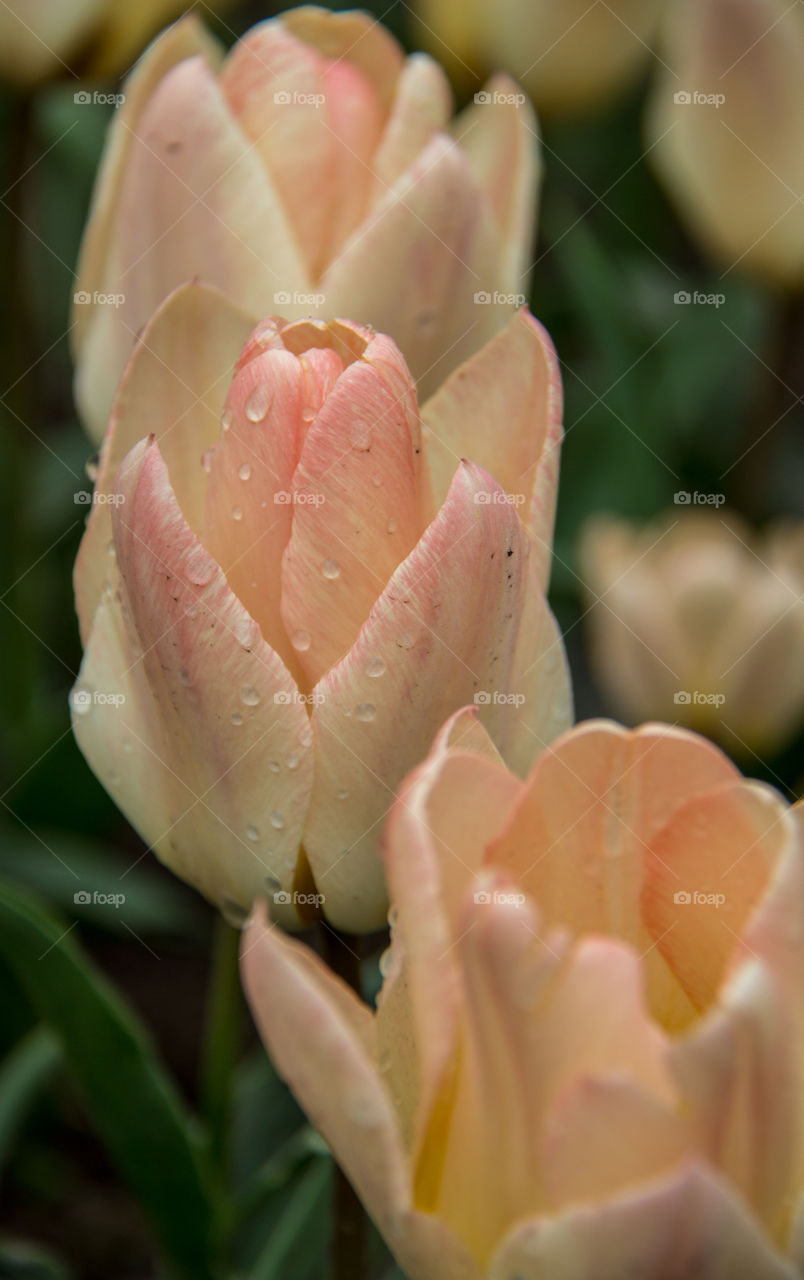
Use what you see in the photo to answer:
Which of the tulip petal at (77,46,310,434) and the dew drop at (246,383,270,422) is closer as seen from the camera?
the dew drop at (246,383,270,422)

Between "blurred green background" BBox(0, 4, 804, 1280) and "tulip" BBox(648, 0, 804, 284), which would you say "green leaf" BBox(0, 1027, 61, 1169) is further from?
"tulip" BBox(648, 0, 804, 284)

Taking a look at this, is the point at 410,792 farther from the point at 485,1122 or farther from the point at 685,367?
the point at 685,367

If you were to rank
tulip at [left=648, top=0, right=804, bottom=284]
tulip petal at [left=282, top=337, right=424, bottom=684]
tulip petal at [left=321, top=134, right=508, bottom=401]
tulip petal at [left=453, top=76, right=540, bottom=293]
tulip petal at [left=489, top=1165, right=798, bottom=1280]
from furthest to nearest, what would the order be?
tulip at [left=648, top=0, right=804, bottom=284], tulip petal at [left=453, top=76, right=540, bottom=293], tulip petal at [left=321, top=134, right=508, bottom=401], tulip petal at [left=282, top=337, right=424, bottom=684], tulip petal at [left=489, top=1165, right=798, bottom=1280]

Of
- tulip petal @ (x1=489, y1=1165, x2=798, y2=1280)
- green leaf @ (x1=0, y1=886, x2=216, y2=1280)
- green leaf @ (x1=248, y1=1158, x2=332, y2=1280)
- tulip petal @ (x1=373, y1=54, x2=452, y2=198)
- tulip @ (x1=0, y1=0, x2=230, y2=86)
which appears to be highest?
tulip @ (x1=0, y1=0, x2=230, y2=86)

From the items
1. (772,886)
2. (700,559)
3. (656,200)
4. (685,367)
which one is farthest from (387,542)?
(656,200)

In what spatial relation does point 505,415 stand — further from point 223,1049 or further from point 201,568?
point 223,1049

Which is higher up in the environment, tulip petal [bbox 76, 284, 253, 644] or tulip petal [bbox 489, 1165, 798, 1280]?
tulip petal [bbox 76, 284, 253, 644]

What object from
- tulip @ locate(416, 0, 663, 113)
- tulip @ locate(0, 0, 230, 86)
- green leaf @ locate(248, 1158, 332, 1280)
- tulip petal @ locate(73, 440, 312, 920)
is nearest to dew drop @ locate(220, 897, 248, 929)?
tulip petal @ locate(73, 440, 312, 920)

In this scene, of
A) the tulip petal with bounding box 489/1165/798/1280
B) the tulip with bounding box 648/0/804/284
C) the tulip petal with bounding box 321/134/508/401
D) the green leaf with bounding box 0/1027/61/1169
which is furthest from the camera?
the tulip with bounding box 648/0/804/284
